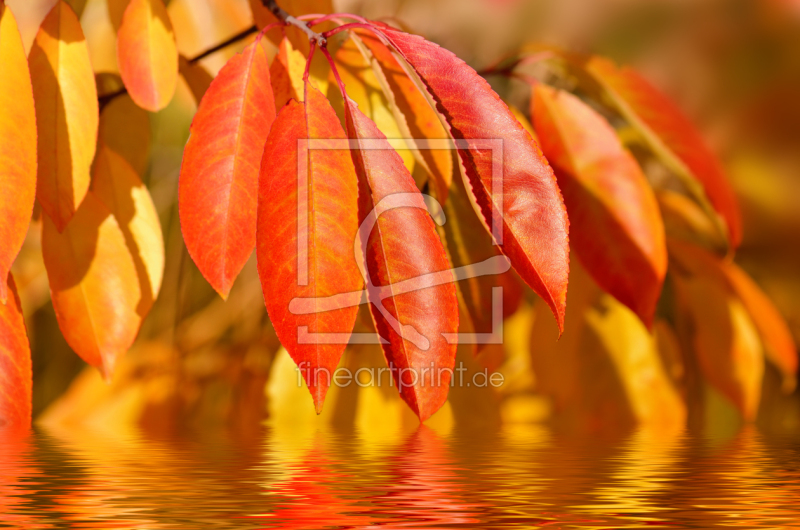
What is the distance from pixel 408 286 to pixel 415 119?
14 cm

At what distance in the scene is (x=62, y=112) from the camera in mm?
412

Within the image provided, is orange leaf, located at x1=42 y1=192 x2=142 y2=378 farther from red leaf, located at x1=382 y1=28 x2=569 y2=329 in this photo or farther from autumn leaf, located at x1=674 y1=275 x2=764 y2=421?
autumn leaf, located at x1=674 y1=275 x2=764 y2=421

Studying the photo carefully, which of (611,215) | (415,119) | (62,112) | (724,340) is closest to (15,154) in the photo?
(62,112)

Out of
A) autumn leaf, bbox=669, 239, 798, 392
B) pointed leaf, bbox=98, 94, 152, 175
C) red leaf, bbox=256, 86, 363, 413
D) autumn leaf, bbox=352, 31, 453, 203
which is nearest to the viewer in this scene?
red leaf, bbox=256, 86, 363, 413

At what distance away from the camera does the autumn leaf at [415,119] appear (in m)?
0.43

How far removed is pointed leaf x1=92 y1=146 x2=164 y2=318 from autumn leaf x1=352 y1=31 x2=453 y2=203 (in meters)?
0.15

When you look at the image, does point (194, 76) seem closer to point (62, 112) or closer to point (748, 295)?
point (62, 112)

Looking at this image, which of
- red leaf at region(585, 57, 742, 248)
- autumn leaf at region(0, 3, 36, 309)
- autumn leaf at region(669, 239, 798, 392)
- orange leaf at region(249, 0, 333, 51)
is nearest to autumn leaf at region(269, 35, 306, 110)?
orange leaf at region(249, 0, 333, 51)

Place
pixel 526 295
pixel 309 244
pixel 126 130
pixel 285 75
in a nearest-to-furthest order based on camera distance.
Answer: pixel 309 244, pixel 285 75, pixel 126 130, pixel 526 295

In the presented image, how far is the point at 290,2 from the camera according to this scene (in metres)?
0.50

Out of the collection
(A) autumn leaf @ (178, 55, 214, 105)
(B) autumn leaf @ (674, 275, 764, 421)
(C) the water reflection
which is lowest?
(C) the water reflection

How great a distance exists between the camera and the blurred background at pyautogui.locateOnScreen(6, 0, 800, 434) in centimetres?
60

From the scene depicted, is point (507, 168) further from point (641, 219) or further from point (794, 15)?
point (794, 15)

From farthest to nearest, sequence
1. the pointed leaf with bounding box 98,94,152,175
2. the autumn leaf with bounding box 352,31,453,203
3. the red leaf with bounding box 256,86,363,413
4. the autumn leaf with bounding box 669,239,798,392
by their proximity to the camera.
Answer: the autumn leaf with bounding box 669,239,798,392 < the pointed leaf with bounding box 98,94,152,175 < the autumn leaf with bounding box 352,31,453,203 < the red leaf with bounding box 256,86,363,413
